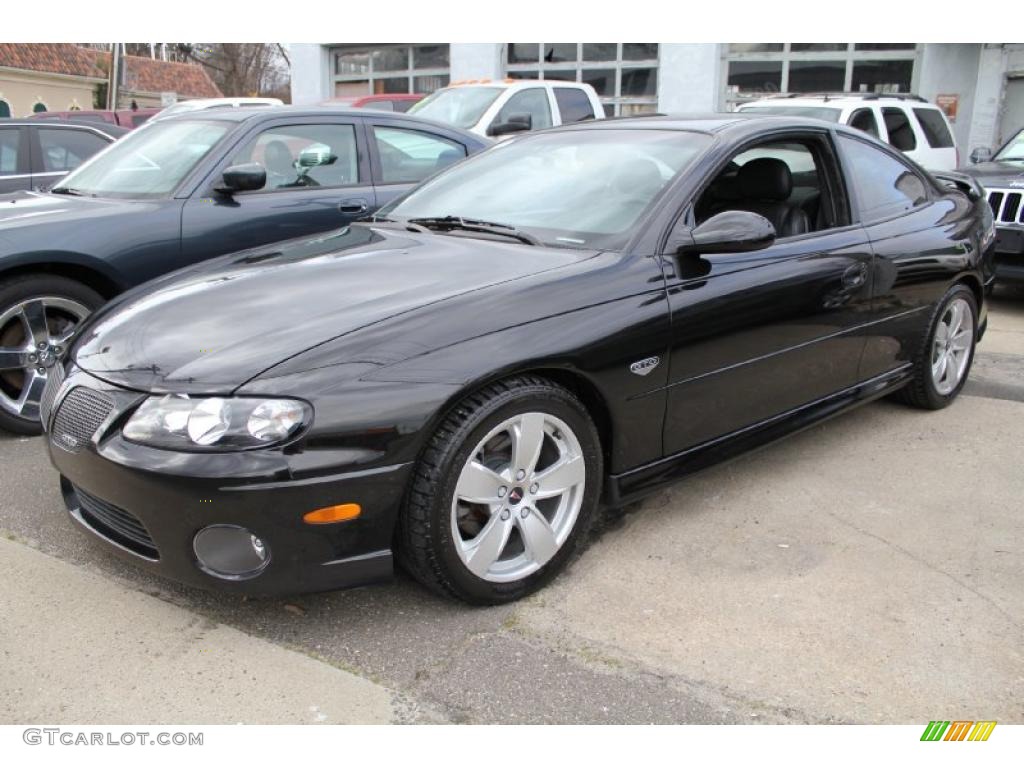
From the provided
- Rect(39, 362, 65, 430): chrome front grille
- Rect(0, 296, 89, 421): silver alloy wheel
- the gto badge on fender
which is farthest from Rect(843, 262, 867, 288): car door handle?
Rect(0, 296, 89, 421): silver alloy wheel

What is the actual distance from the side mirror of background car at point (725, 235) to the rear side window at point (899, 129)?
830 centimetres

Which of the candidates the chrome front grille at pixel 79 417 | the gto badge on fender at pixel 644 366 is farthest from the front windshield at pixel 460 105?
the chrome front grille at pixel 79 417

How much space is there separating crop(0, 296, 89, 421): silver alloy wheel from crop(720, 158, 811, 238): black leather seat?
10.4ft

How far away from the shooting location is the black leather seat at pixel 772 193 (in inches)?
163

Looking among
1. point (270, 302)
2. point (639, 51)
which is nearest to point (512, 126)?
point (270, 302)

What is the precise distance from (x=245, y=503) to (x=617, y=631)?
1179mm

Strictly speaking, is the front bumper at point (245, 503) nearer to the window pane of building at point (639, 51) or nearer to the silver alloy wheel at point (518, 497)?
the silver alloy wheel at point (518, 497)

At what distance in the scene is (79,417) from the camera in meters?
2.80

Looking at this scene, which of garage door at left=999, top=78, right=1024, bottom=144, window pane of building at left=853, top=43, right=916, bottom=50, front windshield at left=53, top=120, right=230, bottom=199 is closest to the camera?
front windshield at left=53, top=120, right=230, bottom=199

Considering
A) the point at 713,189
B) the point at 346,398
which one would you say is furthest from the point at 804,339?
the point at 346,398

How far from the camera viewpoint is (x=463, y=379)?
2693 mm

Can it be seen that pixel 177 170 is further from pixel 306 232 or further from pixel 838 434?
pixel 838 434

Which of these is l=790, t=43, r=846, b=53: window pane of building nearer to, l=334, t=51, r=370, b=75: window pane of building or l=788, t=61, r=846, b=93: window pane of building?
l=788, t=61, r=846, b=93: window pane of building

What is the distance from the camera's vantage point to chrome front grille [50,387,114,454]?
2740mm
